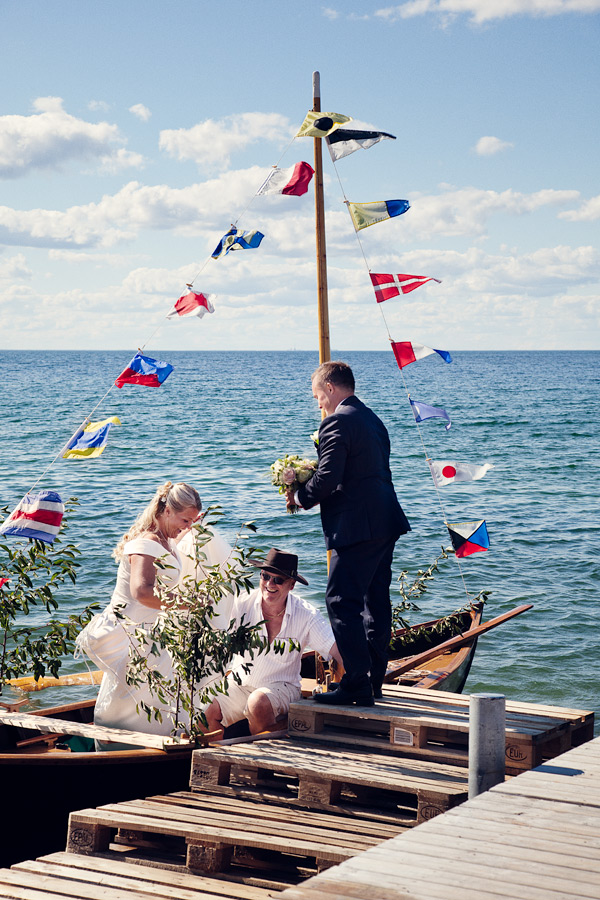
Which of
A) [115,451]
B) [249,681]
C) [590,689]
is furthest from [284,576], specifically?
[115,451]

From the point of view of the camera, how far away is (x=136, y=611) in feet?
17.6

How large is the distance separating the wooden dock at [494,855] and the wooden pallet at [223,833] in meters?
0.57

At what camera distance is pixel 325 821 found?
171 inches

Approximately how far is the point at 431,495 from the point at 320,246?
1567 cm

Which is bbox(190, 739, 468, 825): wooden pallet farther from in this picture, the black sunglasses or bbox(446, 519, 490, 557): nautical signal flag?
bbox(446, 519, 490, 557): nautical signal flag

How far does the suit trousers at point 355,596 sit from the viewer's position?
522cm

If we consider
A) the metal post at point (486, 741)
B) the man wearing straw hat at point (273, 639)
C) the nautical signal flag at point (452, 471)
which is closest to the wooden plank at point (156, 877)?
the metal post at point (486, 741)

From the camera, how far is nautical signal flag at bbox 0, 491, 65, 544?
5594mm

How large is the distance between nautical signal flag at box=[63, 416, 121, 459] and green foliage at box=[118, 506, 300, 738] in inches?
48.7

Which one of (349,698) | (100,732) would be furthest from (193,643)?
(349,698)

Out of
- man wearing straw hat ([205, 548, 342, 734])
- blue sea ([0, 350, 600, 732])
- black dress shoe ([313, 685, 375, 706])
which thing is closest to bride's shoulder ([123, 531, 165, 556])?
man wearing straw hat ([205, 548, 342, 734])

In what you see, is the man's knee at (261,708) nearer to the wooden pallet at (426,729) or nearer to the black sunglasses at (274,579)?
the wooden pallet at (426,729)

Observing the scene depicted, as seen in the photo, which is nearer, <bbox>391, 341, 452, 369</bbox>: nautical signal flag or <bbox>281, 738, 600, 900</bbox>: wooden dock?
<bbox>281, 738, 600, 900</bbox>: wooden dock

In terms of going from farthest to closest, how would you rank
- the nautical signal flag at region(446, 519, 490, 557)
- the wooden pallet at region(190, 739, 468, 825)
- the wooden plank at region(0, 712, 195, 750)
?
the nautical signal flag at region(446, 519, 490, 557)
the wooden plank at region(0, 712, 195, 750)
the wooden pallet at region(190, 739, 468, 825)
